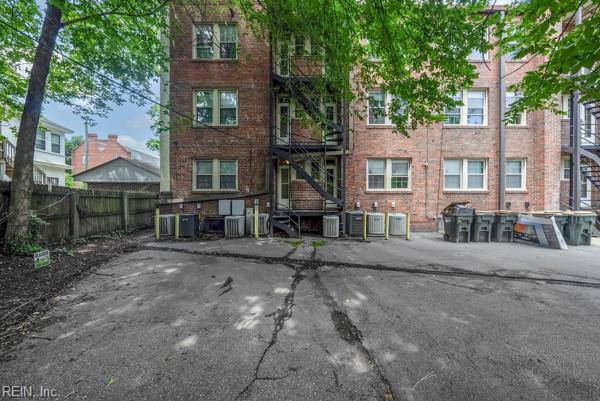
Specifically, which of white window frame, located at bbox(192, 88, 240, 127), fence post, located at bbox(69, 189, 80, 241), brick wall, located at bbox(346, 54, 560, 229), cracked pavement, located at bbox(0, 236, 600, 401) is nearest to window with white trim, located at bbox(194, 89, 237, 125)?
white window frame, located at bbox(192, 88, 240, 127)

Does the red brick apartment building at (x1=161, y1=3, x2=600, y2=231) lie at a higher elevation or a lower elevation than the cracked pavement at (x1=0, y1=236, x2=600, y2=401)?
higher

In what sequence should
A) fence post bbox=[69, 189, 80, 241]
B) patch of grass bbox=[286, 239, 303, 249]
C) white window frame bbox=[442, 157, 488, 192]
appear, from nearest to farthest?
fence post bbox=[69, 189, 80, 241] < patch of grass bbox=[286, 239, 303, 249] < white window frame bbox=[442, 157, 488, 192]

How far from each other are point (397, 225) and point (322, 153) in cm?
410

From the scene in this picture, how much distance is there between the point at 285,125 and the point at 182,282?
777 cm

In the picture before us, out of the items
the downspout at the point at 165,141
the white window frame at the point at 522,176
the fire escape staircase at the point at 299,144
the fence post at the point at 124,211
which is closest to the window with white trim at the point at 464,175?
the white window frame at the point at 522,176

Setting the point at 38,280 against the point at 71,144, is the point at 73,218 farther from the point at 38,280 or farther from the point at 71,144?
the point at 71,144

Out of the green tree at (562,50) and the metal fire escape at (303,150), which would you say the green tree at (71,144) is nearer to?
the metal fire escape at (303,150)

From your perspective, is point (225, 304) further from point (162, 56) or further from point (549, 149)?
point (549, 149)

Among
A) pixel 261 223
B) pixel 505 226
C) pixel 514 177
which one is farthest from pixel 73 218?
pixel 514 177

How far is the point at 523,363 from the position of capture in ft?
7.59

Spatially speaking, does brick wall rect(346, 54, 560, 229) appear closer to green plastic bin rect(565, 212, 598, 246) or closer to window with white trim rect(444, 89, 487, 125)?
window with white trim rect(444, 89, 487, 125)

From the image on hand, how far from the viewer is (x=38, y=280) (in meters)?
4.33

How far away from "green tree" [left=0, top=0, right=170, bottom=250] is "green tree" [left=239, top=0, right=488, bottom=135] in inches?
154

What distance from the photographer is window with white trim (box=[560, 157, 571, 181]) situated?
1089cm
